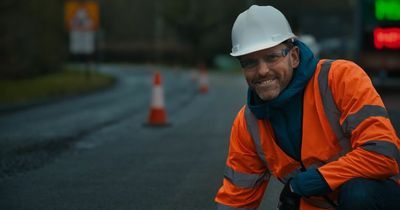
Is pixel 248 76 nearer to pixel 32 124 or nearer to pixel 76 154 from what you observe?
pixel 76 154

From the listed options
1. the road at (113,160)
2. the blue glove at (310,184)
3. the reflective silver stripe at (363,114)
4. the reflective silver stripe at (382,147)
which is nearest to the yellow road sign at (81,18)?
the road at (113,160)

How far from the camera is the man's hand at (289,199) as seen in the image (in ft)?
11.9

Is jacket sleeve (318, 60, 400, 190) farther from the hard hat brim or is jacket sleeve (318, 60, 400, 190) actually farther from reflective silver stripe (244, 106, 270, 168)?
reflective silver stripe (244, 106, 270, 168)

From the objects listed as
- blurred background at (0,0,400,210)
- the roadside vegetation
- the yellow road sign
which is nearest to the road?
blurred background at (0,0,400,210)

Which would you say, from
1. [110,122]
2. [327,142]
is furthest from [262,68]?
[110,122]

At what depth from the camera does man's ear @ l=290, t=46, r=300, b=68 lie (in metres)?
3.71

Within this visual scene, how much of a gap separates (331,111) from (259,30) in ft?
1.69

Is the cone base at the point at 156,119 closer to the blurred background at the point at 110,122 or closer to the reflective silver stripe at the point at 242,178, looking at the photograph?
the blurred background at the point at 110,122

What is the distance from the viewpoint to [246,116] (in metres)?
3.86

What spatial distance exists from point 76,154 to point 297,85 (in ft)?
19.8

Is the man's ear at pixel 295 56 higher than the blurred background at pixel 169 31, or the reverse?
the man's ear at pixel 295 56

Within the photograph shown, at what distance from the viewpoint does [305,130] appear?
3.60 metres

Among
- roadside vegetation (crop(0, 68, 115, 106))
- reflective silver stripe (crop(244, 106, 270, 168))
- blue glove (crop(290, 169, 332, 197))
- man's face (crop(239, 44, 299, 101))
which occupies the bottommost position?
roadside vegetation (crop(0, 68, 115, 106))

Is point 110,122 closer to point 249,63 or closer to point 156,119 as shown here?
point 156,119
